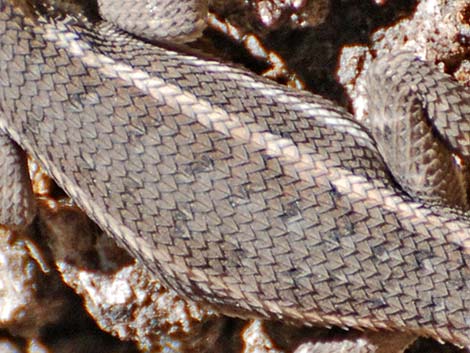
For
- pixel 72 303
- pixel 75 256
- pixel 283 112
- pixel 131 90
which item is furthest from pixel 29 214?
pixel 283 112

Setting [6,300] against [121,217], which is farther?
[6,300]

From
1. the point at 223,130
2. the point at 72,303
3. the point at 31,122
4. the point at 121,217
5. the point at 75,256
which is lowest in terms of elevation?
the point at 72,303

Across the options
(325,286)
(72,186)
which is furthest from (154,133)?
(325,286)

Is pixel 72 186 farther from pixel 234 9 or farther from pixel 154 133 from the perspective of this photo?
pixel 234 9

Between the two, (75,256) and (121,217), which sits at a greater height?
(121,217)

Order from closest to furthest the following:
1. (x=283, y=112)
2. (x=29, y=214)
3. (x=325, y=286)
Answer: (x=325, y=286) < (x=283, y=112) < (x=29, y=214)

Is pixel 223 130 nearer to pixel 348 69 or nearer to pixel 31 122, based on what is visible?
pixel 31 122

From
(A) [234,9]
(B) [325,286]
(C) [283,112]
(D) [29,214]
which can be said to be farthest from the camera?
(A) [234,9]
